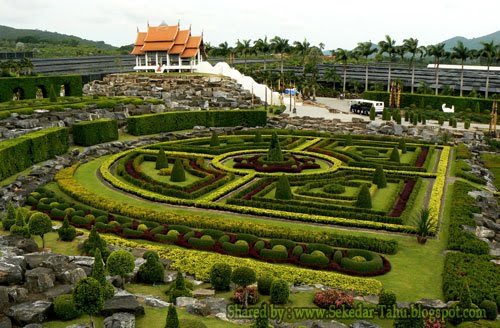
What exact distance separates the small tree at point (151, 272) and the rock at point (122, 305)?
111 inches

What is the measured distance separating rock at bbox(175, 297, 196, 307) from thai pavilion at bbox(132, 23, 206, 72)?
63668 millimetres

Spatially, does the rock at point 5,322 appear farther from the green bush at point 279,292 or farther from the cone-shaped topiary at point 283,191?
the cone-shaped topiary at point 283,191

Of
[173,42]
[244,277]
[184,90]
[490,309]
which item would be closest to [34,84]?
[184,90]

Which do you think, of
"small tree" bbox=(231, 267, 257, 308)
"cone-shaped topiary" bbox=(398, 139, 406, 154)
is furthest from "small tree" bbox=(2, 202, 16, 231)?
"cone-shaped topiary" bbox=(398, 139, 406, 154)

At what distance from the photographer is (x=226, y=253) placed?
70.3ft

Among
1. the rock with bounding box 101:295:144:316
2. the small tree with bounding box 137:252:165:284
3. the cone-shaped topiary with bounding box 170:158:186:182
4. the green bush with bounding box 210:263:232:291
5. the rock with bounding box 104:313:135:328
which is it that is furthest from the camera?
the cone-shaped topiary with bounding box 170:158:186:182

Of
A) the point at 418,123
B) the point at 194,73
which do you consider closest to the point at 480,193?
the point at 418,123

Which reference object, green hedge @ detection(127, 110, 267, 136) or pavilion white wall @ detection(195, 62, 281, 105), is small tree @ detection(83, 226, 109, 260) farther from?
pavilion white wall @ detection(195, 62, 281, 105)

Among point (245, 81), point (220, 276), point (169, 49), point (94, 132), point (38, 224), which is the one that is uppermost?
point (169, 49)

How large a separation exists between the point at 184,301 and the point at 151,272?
8.64 ft

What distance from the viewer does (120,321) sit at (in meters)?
13.2

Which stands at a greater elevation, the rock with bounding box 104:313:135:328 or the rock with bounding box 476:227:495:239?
the rock with bounding box 104:313:135:328

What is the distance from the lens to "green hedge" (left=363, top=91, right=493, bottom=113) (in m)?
66.6

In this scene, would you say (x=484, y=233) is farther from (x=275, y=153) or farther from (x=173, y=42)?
(x=173, y=42)
